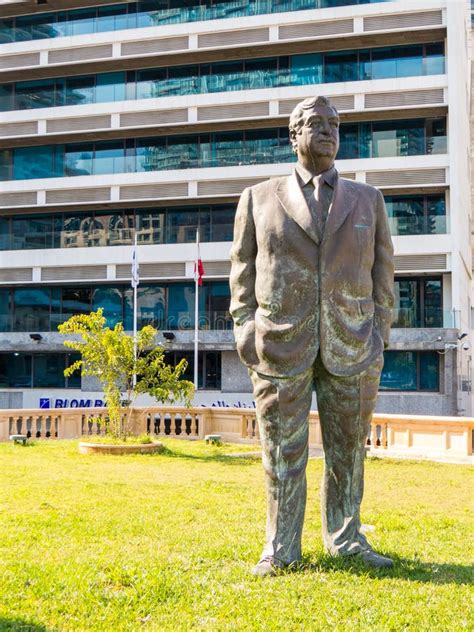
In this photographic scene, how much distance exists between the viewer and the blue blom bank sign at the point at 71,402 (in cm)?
3694

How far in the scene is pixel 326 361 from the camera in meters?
→ 5.54

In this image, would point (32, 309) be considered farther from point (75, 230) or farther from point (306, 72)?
point (306, 72)

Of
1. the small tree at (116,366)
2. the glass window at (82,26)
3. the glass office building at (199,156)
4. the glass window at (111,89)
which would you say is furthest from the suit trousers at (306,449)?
the glass window at (82,26)

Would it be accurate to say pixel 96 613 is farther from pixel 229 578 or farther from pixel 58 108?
pixel 58 108

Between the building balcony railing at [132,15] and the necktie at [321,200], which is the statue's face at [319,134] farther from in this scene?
the building balcony railing at [132,15]

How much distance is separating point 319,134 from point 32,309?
36115 mm

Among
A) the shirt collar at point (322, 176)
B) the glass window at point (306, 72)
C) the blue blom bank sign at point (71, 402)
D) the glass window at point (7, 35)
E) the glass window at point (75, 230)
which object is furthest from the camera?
the glass window at point (7, 35)

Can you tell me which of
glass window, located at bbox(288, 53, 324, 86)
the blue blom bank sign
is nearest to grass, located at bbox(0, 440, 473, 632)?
the blue blom bank sign

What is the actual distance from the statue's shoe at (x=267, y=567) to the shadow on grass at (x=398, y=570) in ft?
0.33

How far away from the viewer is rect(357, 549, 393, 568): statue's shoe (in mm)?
5618

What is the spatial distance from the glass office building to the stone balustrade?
14.0 meters

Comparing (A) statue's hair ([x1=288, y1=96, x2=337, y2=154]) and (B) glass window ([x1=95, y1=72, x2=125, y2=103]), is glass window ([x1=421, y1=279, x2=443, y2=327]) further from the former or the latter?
(A) statue's hair ([x1=288, y1=96, x2=337, y2=154])

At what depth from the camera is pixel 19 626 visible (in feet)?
14.7

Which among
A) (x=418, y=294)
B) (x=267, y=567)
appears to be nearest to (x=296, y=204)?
(x=267, y=567)
